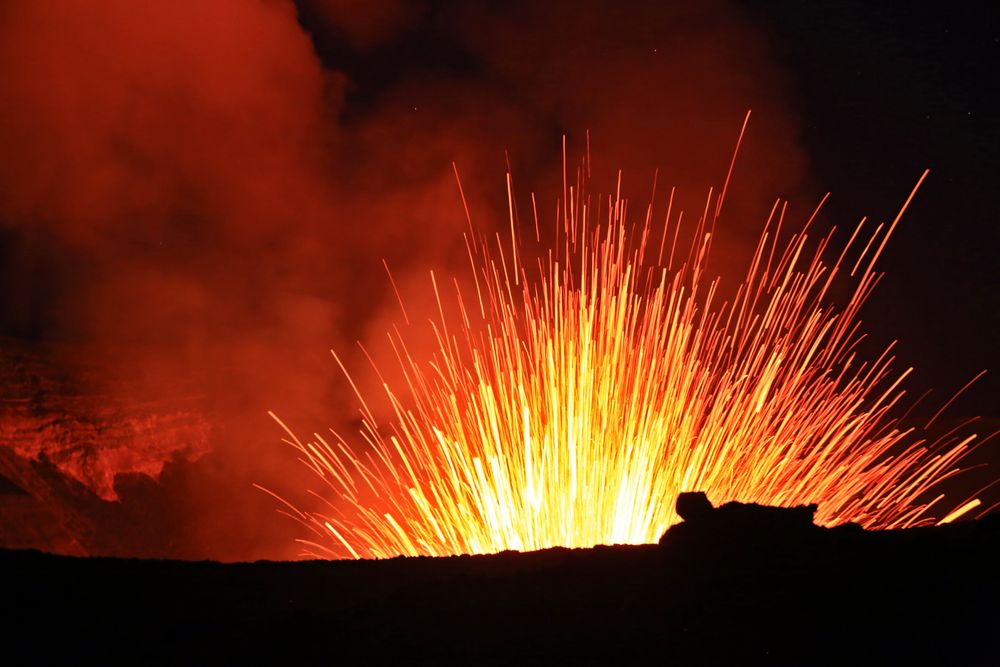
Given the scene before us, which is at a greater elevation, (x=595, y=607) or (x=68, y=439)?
(x=68, y=439)

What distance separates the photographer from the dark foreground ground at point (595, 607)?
244 centimetres

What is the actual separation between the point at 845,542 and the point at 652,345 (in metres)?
3.26

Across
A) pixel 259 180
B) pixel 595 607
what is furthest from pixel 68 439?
pixel 595 607

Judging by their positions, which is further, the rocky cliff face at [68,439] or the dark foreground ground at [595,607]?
the rocky cliff face at [68,439]

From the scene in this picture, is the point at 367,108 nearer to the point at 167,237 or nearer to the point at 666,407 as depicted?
the point at 167,237

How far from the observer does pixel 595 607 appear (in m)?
2.65

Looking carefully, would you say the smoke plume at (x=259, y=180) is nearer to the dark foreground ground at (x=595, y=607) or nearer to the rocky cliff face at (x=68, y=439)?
the rocky cliff face at (x=68, y=439)

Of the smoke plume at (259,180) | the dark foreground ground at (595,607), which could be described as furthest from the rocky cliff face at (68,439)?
the dark foreground ground at (595,607)

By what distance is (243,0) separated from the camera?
7.77 m

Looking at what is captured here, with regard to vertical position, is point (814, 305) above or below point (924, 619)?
above

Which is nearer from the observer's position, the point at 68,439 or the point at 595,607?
the point at 595,607

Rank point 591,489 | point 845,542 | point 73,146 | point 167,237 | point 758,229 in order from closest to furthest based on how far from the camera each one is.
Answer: point 845,542
point 591,489
point 73,146
point 167,237
point 758,229

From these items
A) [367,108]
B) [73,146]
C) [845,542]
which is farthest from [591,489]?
[73,146]

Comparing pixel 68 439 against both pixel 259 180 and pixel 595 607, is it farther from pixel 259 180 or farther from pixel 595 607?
pixel 595 607
